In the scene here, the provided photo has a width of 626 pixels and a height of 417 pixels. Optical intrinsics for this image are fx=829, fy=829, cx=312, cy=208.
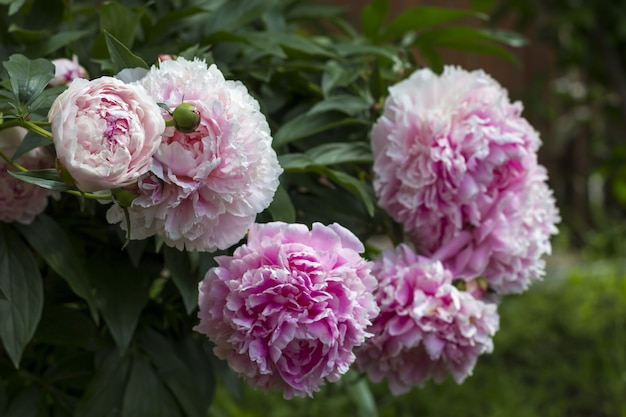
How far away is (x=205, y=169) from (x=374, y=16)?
0.50 meters

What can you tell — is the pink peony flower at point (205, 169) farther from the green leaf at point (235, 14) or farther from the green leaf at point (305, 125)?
the green leaf at point (235, 14)

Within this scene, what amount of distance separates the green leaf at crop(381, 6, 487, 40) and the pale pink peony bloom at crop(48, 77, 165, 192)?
18.3 inches

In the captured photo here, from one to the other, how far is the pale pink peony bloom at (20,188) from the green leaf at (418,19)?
42 centimetres

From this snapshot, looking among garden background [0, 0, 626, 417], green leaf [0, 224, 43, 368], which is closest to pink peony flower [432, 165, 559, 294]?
garden background [0, 0, 626, 417]

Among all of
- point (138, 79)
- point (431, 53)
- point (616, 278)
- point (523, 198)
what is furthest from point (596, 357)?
point (138, 79)

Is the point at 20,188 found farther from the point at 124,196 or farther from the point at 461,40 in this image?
the point at 461,40

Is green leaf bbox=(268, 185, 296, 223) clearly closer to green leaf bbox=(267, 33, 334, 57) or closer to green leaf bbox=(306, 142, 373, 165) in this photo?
green leaf bbox=(306, 142, 373, 165)

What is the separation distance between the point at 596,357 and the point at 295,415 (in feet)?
2.40

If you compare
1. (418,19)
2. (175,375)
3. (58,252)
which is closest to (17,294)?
(58,252)

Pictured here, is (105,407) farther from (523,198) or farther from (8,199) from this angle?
(523,198)

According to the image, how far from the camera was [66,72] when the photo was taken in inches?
25.5

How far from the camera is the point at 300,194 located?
0.75 metres

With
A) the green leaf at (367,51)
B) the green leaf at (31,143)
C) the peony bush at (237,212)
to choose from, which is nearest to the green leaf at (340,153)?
the peony bush at (237,212)

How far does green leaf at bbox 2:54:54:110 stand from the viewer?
20.1 inches
